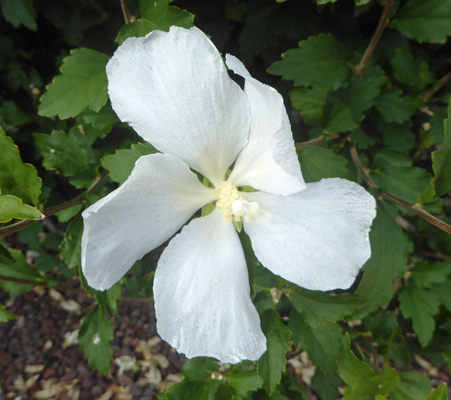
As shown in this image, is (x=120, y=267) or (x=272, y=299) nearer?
(x=120, y=267)

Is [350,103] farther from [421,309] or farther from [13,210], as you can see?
[13,210]

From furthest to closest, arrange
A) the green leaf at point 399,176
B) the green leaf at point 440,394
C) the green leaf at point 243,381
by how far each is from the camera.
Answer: the green leaf at point 399,176, the green leaf at point 243,381, the green leaf at point 440,394

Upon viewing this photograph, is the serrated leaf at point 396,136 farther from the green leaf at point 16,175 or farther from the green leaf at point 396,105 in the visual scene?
the green leaf at point 16,175

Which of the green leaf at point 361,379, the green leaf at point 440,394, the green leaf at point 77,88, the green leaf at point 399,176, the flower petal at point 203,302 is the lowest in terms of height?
the green leaf at point 361,379

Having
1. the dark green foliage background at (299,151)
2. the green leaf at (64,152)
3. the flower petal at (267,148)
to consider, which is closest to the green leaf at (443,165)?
the dark green foliage background at (299,151)

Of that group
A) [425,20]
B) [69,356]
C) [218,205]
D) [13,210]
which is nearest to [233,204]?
[218,205]

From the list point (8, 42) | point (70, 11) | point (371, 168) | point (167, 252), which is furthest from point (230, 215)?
point (8, 42)

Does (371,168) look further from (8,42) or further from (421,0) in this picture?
(8,42)
